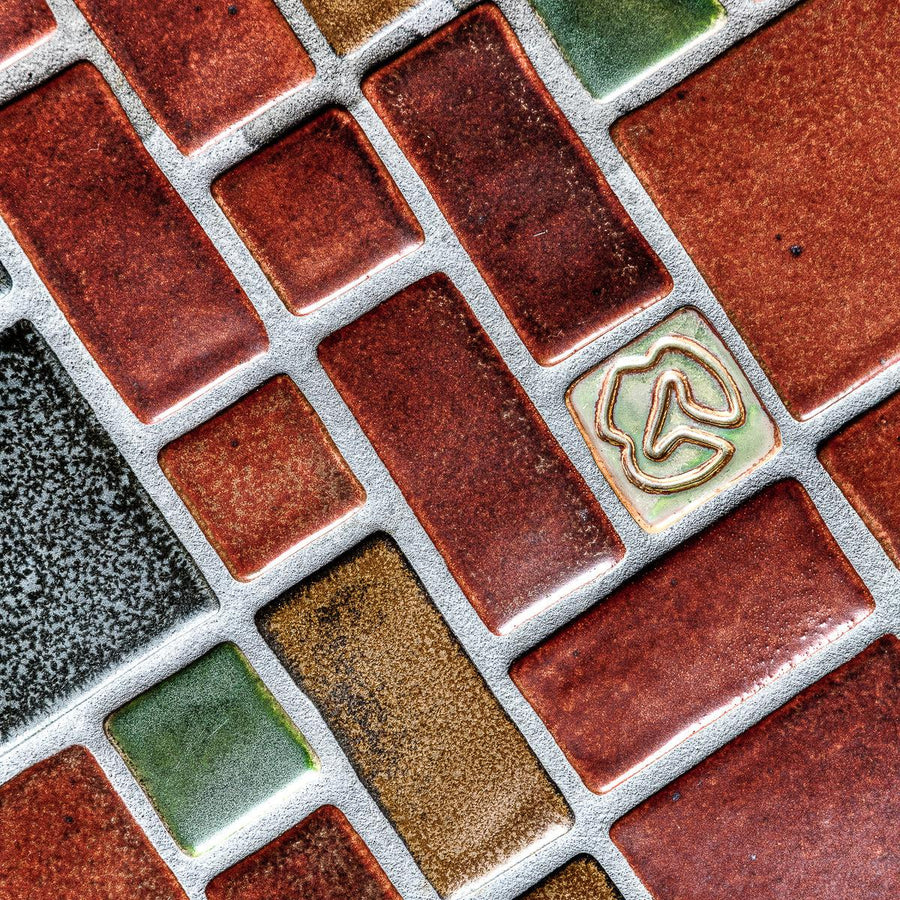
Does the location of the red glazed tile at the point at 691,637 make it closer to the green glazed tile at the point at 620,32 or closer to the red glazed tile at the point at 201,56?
the green glazed tile at the point at 620,32

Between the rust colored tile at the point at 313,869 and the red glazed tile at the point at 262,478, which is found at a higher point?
the red glazed tile at the point at 262,478

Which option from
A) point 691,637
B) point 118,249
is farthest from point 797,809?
point 118,249

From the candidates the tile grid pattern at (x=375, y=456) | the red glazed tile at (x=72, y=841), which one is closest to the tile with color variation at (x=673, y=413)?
the tile grid pattern at (x=375, y=456)

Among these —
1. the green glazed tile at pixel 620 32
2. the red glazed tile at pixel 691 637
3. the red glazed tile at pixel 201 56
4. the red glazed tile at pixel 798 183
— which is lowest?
the red glazed tile at pixel 691 637

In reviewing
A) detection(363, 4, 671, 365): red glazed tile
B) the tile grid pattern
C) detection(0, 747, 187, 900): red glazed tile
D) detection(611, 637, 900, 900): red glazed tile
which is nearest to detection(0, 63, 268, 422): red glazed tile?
the tile grid pattern

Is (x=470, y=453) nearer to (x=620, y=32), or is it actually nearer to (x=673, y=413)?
(x=673, y=413)

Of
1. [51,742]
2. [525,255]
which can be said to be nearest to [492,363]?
[525,255]

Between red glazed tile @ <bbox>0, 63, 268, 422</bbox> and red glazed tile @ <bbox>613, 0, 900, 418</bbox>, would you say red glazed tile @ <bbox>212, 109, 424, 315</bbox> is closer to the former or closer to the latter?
red glazed tile @ <bbox>0, 63, 268, 422</bbox>
